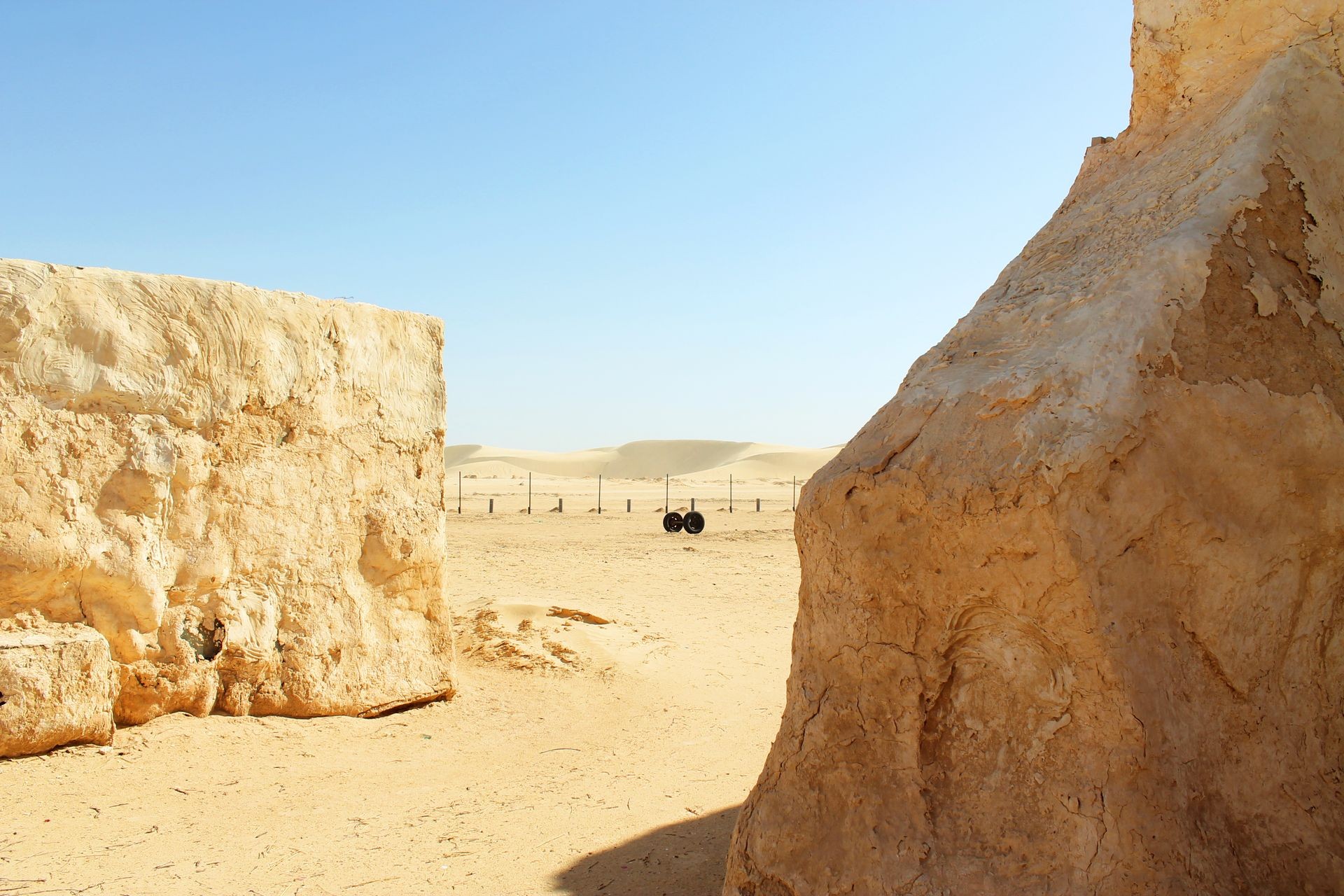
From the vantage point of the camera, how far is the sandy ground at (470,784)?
377 centimetres

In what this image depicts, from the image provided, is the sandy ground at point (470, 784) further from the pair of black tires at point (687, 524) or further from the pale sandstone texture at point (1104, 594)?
the pair of black tires at point (687, 524)

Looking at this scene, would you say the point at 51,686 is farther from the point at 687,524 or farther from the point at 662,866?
the point at 687,524

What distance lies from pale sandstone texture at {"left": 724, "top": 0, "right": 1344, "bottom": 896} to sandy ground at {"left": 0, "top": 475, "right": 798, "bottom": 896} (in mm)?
1216

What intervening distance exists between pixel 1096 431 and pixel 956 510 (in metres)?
0.36

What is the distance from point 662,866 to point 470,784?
153 cm

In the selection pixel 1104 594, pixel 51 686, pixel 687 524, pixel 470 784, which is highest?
pixel 1104 594

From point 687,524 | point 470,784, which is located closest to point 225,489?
point 470,784

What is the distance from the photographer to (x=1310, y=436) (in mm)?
2438

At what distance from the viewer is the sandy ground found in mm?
3768

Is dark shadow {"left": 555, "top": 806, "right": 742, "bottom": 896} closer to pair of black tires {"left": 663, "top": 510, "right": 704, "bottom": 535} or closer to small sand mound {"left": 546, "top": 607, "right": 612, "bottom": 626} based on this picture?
small sand mound {"left": 546, "top": 607, "right": 612, "bottom": 626}

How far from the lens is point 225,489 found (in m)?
5.38

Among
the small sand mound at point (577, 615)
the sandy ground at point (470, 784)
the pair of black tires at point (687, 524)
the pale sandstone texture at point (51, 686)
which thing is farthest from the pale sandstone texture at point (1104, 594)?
the pair of black tires at point (687, 524)

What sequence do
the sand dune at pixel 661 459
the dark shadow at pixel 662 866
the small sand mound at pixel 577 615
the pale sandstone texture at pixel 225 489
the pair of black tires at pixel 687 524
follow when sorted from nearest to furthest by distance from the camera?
1. the dark shadow at pixel 662 866
2. the pale sandstone texture at pixel 225 489
3. the small sand mound at pixel 577 615
4. the pair of black tires at pixel 687 524
5. the sand dune at pixel 661 459

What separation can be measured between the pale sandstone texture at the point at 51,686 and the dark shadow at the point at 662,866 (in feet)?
8.46
